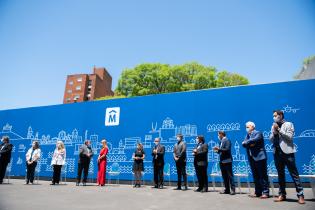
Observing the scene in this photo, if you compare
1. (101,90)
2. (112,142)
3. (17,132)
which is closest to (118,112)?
(112,142)

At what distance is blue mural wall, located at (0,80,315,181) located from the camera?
819 cm

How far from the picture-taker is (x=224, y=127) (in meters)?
9.08

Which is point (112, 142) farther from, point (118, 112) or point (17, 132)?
point (17, 132)

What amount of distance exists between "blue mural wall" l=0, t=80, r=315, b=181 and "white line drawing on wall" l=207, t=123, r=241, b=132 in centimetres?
3

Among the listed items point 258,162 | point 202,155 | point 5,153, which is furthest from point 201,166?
point 5,153

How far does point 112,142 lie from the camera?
11.2 m

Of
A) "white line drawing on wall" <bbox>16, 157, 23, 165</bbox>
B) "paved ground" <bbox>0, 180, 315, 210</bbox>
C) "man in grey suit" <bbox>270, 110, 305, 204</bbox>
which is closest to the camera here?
"paved ground" <bbox>0, 180, 315, 210</bbox>

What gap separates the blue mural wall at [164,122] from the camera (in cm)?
819

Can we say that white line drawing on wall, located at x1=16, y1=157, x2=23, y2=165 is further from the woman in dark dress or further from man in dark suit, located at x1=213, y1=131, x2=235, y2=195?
man in dark suit, located at x1=213, y1=131, x2=235, y2=195

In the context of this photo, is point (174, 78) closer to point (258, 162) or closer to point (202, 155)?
point (202, 155)

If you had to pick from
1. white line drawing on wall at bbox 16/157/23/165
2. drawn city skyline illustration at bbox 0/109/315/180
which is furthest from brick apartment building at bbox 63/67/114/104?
white line drawing on wall at bbox 16/157/23/165

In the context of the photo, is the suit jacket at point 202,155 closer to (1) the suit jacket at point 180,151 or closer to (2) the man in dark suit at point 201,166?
(2) the man in dark suit at point 201,166

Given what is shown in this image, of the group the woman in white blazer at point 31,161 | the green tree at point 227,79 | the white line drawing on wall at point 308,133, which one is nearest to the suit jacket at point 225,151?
the white line drawing on wall at point 308,133

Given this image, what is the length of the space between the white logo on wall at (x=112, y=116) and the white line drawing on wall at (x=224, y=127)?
14.0ft
